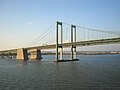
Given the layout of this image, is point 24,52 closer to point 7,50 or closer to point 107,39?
point 7,50

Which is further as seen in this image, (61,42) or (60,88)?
(61,42)

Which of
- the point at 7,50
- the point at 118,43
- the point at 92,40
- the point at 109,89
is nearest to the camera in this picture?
the point at 109,89

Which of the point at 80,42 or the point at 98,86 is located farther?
the point at 80,42

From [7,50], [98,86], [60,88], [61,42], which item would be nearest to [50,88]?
[60,88]

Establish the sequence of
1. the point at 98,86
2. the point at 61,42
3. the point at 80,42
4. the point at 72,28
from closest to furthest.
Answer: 1. the point at 98,86
2. the point at 80,42
3. the point at 61,42
4. the point at 72,28

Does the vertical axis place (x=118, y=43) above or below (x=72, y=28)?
below

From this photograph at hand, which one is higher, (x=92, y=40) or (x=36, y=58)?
(x=92, y=40)

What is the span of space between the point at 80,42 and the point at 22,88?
51805mm

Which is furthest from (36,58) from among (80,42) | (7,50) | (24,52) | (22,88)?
(22,88)

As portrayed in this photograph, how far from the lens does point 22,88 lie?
22594mm

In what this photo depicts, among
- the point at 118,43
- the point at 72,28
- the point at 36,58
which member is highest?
the point at 72,28

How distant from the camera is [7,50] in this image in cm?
13188

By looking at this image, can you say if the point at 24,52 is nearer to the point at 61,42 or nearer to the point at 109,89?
the point at 61,42

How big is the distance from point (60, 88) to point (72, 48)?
6271 cm
